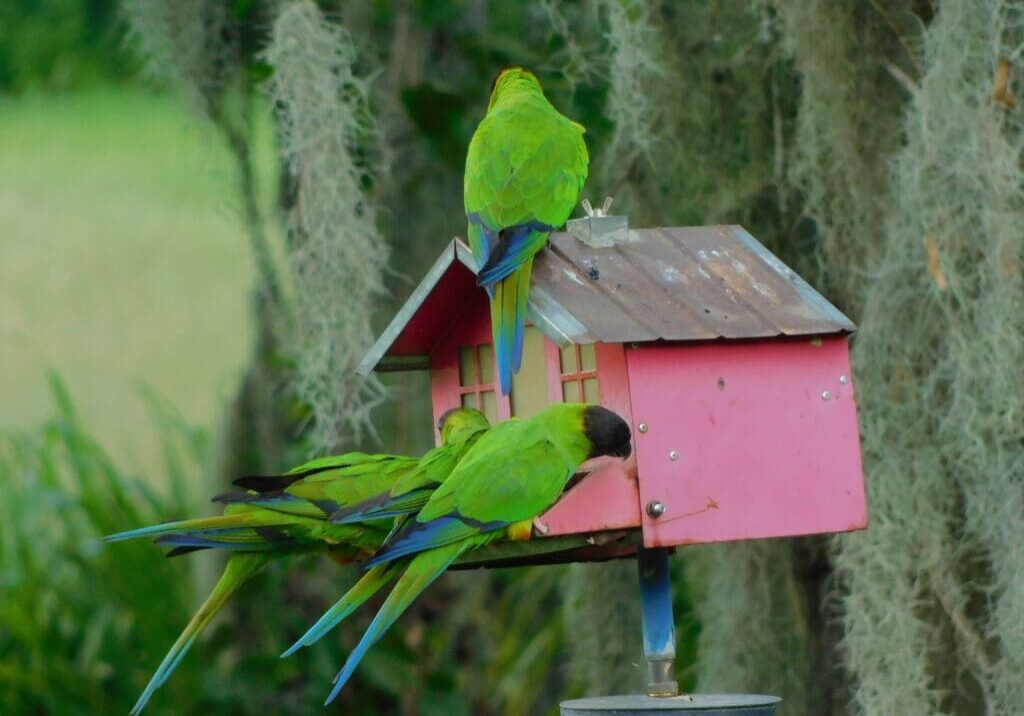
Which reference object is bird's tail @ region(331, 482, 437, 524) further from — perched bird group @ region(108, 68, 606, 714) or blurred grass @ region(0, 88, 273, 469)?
blurred grass @ region(0, 88, 273, 469)

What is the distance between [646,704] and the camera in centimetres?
216

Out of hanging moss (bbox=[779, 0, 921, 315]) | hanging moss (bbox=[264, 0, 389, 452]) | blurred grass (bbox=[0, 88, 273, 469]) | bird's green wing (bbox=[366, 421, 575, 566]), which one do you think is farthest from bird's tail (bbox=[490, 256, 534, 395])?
blurred grass (bbox=[0, 88, 273, 469])

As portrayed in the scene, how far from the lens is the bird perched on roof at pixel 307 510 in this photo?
2.14m

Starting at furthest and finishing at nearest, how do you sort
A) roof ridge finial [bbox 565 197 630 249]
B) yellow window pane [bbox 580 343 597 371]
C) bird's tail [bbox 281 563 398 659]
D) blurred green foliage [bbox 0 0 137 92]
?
blurred green foliage [bbox 0 0 137 92] < roof ridge finial [bbox 565 197 630 249] < yellow window pane [bbox 580 343 597 371] < bird's tail [bbox 281 563 398 659]

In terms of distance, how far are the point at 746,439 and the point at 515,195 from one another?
0.49 meters

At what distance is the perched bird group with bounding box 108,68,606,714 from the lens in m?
2.05

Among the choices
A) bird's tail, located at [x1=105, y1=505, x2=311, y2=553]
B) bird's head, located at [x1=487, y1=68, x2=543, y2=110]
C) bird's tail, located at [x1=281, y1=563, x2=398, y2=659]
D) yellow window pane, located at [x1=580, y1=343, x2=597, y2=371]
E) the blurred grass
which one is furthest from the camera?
the blurred grass

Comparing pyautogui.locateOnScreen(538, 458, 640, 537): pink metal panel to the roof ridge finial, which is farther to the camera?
the roof ridge finial

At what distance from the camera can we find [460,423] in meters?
2.38

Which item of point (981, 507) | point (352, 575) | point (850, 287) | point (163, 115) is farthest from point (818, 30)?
point (163, 115)

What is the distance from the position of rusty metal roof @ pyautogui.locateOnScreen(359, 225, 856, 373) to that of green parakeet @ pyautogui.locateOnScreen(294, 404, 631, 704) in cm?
12

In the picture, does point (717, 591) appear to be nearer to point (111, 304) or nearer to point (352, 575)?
point (352, 575)

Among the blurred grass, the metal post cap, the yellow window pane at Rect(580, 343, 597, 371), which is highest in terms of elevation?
the blurred grass

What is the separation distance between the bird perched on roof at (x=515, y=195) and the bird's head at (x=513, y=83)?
0.9 inches
